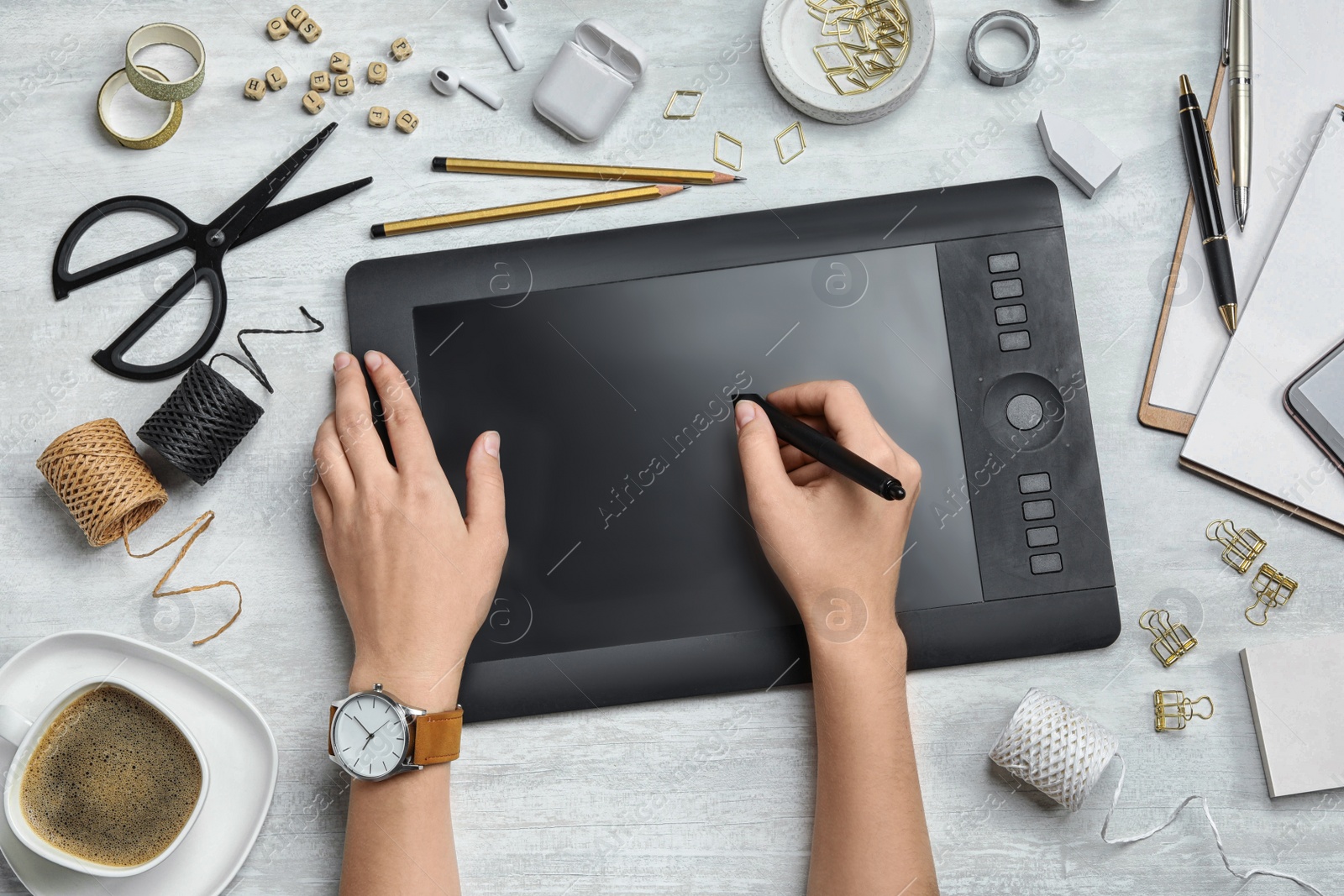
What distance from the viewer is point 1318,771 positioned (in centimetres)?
83

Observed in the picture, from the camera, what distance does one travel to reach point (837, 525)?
2.66 ft

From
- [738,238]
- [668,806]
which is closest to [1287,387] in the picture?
[738,238]

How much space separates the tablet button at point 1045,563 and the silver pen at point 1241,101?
0.38m

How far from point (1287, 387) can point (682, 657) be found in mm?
630

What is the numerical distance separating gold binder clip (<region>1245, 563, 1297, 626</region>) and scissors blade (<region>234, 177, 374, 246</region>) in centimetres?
96

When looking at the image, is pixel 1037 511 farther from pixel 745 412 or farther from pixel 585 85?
pixel 585 85

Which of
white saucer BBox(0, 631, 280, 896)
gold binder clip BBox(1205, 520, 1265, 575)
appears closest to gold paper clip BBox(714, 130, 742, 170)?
gold binder clip BBox(1205, 520, 1265, 575)

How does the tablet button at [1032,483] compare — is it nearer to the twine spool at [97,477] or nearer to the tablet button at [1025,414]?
the tablet button at [1025,414]

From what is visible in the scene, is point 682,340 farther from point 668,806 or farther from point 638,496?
point 668,806

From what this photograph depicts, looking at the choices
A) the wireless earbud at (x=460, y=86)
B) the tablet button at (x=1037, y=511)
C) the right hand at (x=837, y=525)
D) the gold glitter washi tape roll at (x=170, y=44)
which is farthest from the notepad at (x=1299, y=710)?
the gold glitter washi tape roll at (x=170, y=44)

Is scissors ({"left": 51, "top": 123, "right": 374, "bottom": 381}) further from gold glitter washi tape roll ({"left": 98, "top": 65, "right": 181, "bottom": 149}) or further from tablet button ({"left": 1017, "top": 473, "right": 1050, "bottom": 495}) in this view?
tablet button ({"left": 1017, "top": 473, "right": 1050, "bottom": 495})

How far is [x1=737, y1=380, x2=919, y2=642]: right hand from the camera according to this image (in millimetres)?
800

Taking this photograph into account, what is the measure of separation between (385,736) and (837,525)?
1.45ft

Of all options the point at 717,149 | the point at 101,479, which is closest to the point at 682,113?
the point at 717,149
